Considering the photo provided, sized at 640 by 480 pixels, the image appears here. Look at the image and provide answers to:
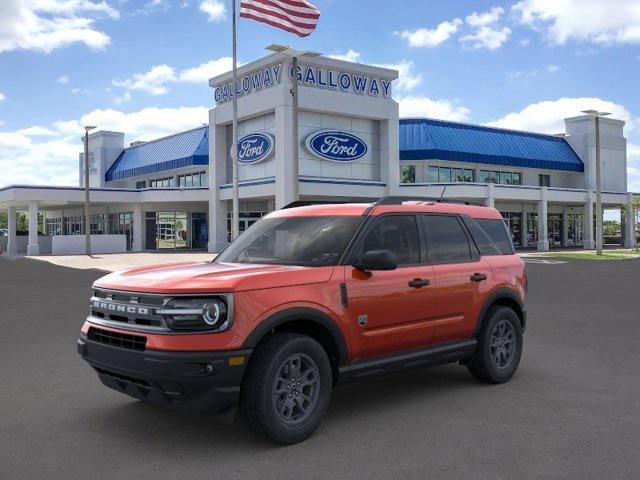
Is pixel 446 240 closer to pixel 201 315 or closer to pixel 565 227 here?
pixel 201 315

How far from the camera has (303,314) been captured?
4840mm

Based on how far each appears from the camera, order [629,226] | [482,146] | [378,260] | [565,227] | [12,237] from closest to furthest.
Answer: [378,260], [12,237], [482,146], [629,226], [565,227]

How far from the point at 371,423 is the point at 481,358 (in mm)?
1694

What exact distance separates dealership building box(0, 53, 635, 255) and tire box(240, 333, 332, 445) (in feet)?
81.9

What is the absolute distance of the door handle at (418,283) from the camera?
570 centimetres

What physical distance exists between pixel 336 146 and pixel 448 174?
507 inches

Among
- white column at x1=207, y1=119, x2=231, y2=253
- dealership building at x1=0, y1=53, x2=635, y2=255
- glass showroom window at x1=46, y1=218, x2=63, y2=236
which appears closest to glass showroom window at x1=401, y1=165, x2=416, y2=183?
dealership building at x1=0, y1=53, x2=635, y2=255

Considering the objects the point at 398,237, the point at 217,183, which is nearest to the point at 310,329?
the point at 398,237

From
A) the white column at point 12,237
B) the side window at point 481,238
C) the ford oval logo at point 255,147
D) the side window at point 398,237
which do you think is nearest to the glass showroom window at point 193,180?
the ford oval logo at point 255,147

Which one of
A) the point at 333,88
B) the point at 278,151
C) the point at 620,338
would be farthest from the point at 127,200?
the point at 620,338

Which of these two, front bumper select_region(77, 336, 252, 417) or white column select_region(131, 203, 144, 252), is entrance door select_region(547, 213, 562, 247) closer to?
white column select_region(131, 203, 144, 252)

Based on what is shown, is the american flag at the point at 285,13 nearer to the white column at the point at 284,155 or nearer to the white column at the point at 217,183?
the white column at the point at 284,155

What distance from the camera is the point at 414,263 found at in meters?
5.88

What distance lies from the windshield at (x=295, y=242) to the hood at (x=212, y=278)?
28cm
